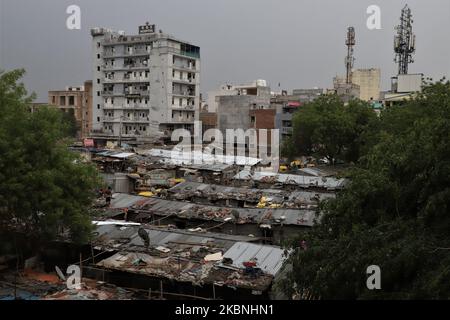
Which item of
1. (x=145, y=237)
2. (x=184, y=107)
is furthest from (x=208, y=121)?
(x=145, y=237)

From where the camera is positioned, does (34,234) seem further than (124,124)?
No

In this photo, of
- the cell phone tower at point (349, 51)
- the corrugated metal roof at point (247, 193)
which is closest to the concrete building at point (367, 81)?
the cell phone tower at point (349, 51)

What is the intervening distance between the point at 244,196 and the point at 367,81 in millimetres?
49252

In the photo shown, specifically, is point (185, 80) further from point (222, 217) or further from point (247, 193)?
point (222, 217)

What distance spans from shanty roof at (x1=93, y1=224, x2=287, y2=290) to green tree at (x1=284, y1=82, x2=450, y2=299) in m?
1.55

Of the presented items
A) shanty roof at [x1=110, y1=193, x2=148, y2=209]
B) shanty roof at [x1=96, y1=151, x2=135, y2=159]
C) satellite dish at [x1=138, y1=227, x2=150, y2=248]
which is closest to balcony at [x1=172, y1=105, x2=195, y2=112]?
shanty roof at [x1=96, y1=151, x2=135, y2=159]

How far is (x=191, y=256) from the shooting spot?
1166 cm

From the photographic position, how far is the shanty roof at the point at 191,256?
34.2 feet

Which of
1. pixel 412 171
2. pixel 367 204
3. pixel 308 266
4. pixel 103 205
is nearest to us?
pixel 308 266

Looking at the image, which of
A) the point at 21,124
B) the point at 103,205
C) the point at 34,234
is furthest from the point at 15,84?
Answer: the point at 103,205

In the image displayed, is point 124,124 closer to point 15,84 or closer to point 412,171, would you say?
point 15,84

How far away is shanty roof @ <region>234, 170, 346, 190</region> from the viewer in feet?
75.6

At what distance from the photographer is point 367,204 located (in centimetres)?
986
